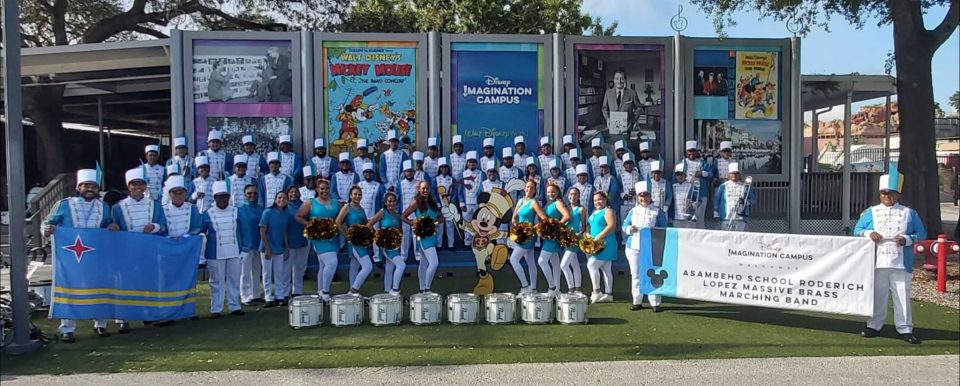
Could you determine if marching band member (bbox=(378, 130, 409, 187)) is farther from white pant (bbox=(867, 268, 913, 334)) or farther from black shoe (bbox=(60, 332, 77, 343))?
white pant (bbox=(867, 268, 913, 334))

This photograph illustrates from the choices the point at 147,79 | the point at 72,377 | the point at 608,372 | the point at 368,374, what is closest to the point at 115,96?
the point at 147,79

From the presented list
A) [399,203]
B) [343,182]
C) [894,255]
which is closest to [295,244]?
[343,182]

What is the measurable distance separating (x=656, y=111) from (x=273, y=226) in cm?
738

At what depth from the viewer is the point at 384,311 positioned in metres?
7.59

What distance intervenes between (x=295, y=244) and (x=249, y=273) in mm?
748

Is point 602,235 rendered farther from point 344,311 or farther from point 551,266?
point 344,311

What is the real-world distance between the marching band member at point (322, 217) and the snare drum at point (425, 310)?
175 cm

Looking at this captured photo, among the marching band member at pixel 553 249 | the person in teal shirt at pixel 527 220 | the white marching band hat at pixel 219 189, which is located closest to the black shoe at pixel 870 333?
the marching band member at pixel 553 249

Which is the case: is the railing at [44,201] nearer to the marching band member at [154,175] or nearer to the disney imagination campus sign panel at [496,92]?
the marching band member at [154,175]

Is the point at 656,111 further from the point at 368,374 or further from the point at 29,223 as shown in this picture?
the point at 29,223

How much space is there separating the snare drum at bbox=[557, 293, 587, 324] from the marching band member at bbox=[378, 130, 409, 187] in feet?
15.6

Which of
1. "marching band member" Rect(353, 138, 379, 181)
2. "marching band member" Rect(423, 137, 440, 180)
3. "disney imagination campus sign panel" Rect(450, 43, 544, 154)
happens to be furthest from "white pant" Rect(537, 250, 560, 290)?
"marching band member" Rect(353, 138, 379, 181)

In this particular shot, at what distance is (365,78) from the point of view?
1201cm

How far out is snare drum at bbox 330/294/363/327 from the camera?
24.8 ft
